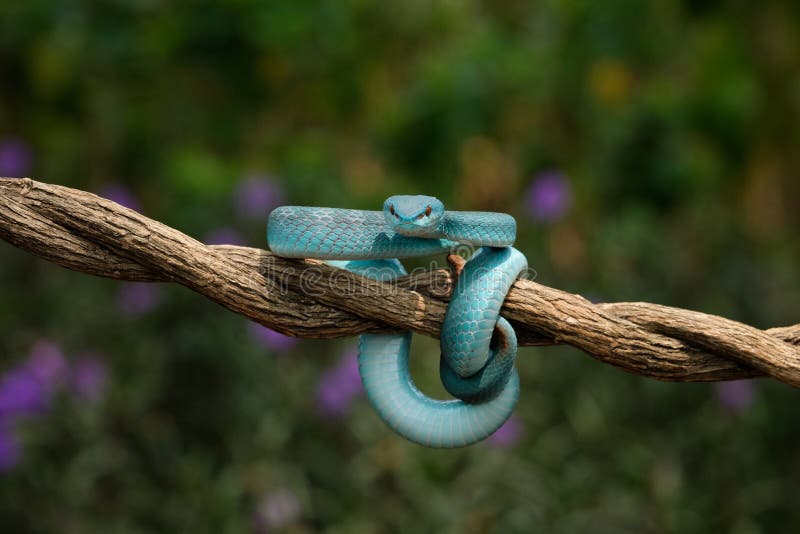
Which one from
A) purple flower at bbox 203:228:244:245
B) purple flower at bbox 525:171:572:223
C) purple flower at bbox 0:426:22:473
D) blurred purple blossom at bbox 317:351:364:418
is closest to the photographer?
purple flower at bbox 0:426:22:473

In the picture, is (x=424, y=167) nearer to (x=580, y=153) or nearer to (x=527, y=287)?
(x=580, y=153)

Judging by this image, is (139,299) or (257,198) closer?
(139,299)

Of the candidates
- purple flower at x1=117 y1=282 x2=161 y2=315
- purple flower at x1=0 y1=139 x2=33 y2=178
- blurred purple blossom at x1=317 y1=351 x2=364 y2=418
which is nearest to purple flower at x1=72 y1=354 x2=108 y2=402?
purple flower at x1=117 y1=282 x2=161 y2=315

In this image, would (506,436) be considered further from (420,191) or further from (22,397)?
(420,191)

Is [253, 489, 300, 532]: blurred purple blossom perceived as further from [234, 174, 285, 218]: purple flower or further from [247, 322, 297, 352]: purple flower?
[234, 174, 285, 218]: purple flower

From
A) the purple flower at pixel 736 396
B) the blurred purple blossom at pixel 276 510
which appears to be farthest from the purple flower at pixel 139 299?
the purple flower at pixel 736 396

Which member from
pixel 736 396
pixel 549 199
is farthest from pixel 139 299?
pixel 736 396

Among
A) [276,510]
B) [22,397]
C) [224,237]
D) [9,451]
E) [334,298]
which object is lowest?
[276,510]

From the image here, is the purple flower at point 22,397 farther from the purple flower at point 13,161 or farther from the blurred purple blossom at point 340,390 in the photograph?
the purple flower at point 13,161
